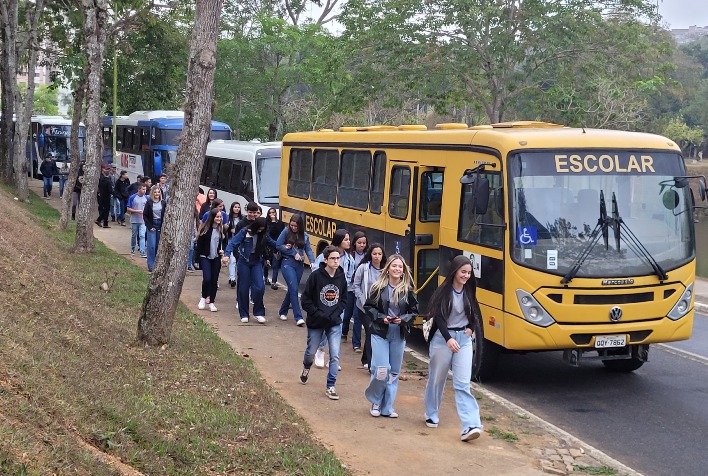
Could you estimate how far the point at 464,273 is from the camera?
28.3 feet

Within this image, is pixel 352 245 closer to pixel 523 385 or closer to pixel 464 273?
pixel 523 385

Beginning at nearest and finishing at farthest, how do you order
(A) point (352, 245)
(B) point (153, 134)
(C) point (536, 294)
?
(C) point (536, 294) < (A) point (352, 245) < (B) point (153, 134)

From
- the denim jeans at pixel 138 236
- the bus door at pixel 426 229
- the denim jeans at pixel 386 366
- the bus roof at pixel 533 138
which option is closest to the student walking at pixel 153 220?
the denim jeans at pixel 138 236

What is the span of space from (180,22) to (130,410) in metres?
35.1

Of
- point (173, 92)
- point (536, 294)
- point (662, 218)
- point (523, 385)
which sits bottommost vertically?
point (523, 385)

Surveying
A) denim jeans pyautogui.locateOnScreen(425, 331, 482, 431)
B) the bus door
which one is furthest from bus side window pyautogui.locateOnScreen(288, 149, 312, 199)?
denim jeans pyautogui.locateOnScreen(425, 331, 482, 431)

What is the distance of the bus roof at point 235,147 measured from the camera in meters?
22.0

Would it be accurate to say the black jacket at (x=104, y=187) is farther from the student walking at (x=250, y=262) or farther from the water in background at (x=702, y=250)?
the water in background at (x=702, y=250)

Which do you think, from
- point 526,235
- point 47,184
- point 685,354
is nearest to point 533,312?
point 526,235

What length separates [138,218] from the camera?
20.2m

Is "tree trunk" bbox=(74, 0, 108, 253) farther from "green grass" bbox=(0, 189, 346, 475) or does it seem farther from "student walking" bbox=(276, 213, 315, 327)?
"student walking" bbox=(276, 213, 315, 327)

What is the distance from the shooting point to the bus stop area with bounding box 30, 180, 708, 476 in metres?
8.06

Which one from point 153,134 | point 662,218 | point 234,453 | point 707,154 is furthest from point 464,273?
point 707,154

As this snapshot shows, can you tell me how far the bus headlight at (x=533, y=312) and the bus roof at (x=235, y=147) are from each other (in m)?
11.4
